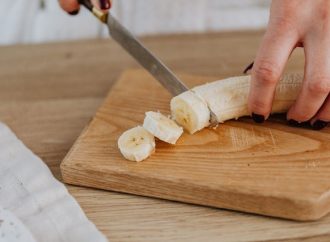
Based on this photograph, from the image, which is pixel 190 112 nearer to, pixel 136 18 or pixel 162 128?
pixel 162 128

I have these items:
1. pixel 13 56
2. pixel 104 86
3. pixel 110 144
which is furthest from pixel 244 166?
pixel 13 56

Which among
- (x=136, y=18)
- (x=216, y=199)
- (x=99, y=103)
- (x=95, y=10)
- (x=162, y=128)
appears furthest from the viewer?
(x=136, y=18)

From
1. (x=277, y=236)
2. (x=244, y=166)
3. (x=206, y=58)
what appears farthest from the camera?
(x=206, y=58)

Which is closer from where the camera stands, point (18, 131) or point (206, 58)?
point (18, 131)

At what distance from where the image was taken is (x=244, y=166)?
1.07 meters

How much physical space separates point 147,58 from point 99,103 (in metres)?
0.24

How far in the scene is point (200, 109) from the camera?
3.92 ft

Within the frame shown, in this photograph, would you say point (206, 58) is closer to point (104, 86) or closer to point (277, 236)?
point (104, 86)

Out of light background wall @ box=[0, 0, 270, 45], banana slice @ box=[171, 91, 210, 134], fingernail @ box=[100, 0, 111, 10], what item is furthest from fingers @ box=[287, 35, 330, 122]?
light background wall @ box=[0, 0, 270, 45]

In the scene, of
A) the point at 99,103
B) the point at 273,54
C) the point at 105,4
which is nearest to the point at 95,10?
the point at 105,4

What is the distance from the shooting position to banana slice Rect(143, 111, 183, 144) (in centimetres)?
113

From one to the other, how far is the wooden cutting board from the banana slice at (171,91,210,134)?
0.03 meters

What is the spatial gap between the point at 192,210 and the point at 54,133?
0.48 metres

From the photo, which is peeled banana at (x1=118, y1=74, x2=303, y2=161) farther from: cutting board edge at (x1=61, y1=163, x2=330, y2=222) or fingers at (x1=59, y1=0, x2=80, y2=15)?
fingers at (x1=59, y1=0, x2=80, y2=15)
